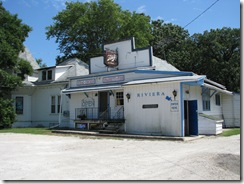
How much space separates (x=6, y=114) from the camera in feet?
81.3

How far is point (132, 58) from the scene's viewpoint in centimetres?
2305

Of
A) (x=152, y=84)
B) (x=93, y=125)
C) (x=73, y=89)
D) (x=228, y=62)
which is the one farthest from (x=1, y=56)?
(x=228, y=62)

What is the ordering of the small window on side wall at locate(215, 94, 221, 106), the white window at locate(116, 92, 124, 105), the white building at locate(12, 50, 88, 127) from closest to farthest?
the white window at locate(116, 92, 124, 105) → the small window on side wall at locate(215, 94, 221, 106) → the white building at locate(12, 50, 88, 127)

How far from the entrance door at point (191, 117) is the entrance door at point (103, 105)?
6424mm

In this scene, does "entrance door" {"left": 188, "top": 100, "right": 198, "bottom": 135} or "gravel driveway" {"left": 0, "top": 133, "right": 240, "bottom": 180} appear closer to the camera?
"gravel driveway" {"left": 0, "top": 133, "right": 240, "bottom": 180}

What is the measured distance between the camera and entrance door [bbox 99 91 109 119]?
2144 cm

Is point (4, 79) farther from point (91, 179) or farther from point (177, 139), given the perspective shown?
→ point (91, 179)

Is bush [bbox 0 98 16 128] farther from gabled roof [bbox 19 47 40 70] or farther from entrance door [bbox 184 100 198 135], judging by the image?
entrance door [bbox 184 100 198 135]

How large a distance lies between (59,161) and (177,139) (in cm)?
736

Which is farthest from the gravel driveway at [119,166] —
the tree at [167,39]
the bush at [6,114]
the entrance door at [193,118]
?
the tree at [167,39]

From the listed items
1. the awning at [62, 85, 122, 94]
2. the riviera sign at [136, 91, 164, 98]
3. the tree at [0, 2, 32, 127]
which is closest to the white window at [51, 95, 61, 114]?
the tree at [0, 2, 32, 127]

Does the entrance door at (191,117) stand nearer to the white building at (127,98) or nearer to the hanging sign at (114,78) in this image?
the white building at (127,98)

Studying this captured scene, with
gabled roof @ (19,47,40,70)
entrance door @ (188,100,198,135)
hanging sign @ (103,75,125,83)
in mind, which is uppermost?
gabled roof @ (19,47,40,70)

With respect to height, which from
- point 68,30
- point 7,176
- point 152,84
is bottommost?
point 7,176
